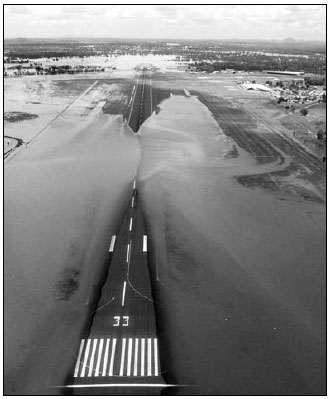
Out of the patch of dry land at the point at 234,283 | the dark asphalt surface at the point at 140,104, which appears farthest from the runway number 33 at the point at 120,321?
the dark asphalt surface at the point at 140,104

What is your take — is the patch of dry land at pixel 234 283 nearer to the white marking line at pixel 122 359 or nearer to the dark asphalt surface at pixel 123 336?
the dark asphalt surface at pixel 123 336

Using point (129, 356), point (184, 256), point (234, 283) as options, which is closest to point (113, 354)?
point (129, 356)

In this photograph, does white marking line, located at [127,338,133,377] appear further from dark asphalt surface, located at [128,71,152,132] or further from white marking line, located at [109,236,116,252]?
dark asphalt surface, located at [128,71,152,132]

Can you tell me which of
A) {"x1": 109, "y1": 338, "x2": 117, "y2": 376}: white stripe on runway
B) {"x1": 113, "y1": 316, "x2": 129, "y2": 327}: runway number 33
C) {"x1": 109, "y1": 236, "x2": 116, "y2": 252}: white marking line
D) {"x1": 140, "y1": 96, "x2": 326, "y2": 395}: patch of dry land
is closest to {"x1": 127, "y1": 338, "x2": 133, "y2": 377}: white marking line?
{"x1": 109, "y1": 338, "x2": 117, "y2": 376}: white stripe on runway

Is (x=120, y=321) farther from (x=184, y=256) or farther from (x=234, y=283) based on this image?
(x=234, y=283)

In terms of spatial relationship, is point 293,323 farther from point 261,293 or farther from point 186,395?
point 186,395

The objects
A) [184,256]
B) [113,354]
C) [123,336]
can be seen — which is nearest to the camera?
[113,354]
